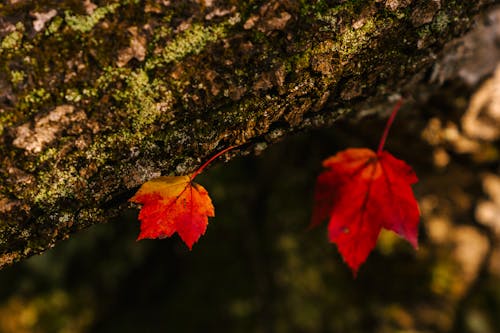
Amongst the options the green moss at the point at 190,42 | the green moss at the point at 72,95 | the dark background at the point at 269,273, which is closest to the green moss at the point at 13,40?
the green moss at the point at 72,95

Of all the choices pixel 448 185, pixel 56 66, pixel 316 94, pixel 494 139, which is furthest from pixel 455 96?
pixel 56 66

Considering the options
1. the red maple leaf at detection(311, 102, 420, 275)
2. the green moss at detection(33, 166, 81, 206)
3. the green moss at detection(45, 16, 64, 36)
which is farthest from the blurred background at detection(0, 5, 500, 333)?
the green moss at detection(45, 16, 64, 36)

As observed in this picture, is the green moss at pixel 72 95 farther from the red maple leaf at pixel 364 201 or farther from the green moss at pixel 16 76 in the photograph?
the red maple leaf at pixel 364 201

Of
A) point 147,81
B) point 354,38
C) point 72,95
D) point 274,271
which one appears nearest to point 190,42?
point 147,81

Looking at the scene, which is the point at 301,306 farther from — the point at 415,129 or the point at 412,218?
the point at 412,218

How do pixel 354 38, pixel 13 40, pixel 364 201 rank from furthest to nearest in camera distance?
1. pixel 364 201
2. pixel 354 38
3. pixel 13 40

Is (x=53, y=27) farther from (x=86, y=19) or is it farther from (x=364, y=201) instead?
(x=364, y=201)
